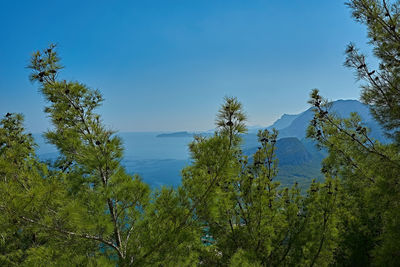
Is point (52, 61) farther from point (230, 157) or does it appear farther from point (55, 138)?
point (230, 157)

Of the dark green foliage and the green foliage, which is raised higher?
the dark green foliage

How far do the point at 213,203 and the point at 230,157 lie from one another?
65 centimetres

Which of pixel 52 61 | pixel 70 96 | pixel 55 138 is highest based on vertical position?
pixel 52 61

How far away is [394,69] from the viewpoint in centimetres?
346

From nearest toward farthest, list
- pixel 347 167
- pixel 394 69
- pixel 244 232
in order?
pixel 394 69, pixel 244 232, pixel 347 167

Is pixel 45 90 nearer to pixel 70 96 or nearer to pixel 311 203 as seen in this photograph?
pixel 70 96

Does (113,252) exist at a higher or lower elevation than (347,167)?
lower

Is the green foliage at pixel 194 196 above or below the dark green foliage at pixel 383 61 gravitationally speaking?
below

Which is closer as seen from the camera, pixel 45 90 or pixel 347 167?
pixel 45 90

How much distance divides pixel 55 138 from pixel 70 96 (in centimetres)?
55

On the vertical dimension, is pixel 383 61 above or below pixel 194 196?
above

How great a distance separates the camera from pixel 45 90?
266 centimetres

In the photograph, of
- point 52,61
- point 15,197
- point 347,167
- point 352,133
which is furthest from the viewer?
point 347,167

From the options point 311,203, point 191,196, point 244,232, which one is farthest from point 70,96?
point 311,203
